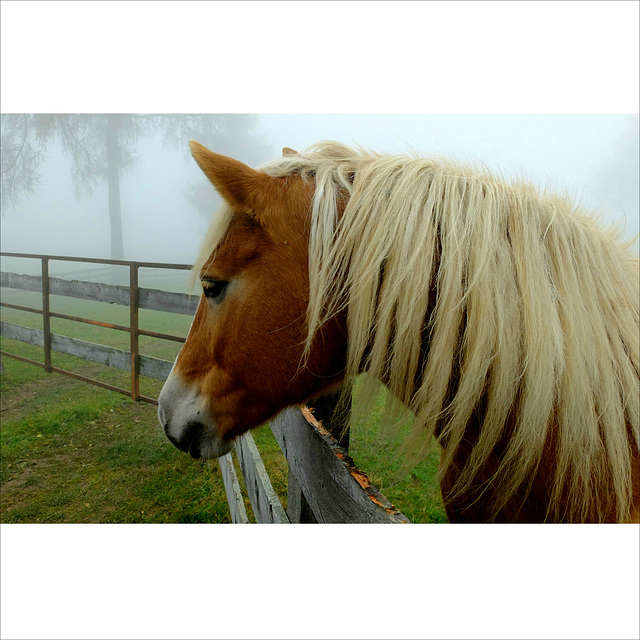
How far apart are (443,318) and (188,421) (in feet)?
1.97

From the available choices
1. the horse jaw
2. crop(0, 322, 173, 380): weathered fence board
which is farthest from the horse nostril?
crop(0, 322, 173, 380): weathered fence board

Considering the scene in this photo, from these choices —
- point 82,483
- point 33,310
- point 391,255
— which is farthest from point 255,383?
point 33,310

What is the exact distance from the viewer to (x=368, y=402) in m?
0.76

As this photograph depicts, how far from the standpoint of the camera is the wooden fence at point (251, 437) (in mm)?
595

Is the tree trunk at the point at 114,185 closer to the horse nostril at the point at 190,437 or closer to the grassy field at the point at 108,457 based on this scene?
the grassy field at the point at 108,457

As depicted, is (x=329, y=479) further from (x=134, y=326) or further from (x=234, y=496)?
(x=134, y=326)

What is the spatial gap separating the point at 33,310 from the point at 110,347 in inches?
36.7

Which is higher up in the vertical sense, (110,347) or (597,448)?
(597,448)

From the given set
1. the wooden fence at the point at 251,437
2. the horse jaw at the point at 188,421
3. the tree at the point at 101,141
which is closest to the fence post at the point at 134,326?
the wooden fence at the point at 251,437

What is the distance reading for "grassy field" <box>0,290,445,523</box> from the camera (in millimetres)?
1981

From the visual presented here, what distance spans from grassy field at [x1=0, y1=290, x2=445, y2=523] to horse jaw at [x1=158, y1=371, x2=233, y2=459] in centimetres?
112

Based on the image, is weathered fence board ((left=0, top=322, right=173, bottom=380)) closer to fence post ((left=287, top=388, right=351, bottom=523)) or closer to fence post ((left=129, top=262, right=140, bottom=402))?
fence post ((left=129, top=262, right=140, bottom=402))

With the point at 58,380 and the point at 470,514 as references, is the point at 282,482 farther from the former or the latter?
the point at 58,380

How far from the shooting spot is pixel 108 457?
232cm
